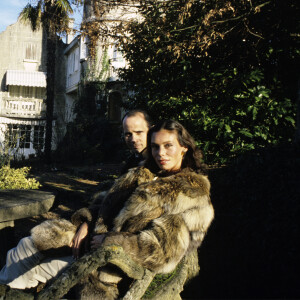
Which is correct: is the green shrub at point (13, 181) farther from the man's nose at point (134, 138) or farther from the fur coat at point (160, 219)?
the fur coat at point (160, 219)

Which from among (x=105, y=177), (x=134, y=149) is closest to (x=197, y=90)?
(x=134, y=149)

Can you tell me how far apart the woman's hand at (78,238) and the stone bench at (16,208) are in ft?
4.38

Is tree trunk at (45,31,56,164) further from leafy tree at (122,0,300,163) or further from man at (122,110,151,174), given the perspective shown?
man at (122,110,151,174)

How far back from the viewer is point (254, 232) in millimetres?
3580

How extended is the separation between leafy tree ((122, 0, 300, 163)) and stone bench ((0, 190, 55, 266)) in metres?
2.39

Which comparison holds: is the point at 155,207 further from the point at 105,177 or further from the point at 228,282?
the point at 105,177

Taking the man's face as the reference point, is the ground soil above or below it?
below

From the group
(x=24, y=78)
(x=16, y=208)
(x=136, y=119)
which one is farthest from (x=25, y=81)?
(x=136, y=119)

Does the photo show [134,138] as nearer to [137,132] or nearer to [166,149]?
[137,132]

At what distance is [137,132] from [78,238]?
130 cm

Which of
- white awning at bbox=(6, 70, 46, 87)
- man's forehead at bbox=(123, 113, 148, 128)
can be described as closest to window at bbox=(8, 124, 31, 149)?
white awning at bbox=(6, 70, 46, 87)

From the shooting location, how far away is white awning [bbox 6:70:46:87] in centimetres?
2573

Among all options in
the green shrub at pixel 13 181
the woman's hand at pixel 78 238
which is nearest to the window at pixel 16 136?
the green shrub at pixel 13 181

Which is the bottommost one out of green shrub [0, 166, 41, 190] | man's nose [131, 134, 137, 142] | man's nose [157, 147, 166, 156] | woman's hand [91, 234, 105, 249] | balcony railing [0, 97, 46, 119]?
green shrub [0, 166, 41, 190]
